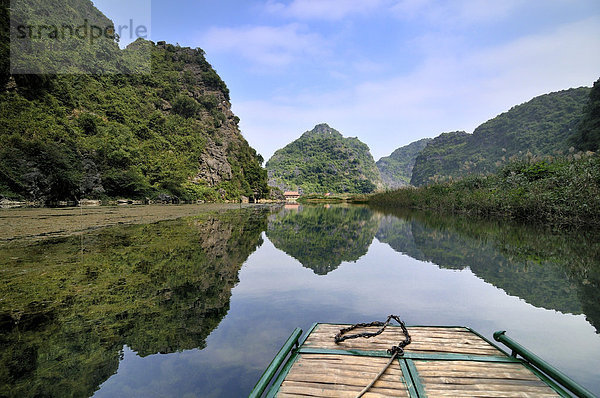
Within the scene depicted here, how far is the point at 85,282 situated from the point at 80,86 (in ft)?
138

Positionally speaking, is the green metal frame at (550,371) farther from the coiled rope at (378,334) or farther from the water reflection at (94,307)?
the water reflection at (94,307)

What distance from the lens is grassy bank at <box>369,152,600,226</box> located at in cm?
1260

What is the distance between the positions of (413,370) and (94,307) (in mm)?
4557

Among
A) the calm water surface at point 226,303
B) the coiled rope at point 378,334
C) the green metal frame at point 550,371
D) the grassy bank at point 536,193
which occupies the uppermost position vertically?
the grassy bank at point 536,193

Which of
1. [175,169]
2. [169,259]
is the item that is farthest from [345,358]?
[175,169]

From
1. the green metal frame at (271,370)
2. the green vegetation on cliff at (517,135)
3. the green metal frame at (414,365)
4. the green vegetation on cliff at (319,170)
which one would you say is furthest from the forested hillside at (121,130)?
the green vegetation on cliff at (319,170)

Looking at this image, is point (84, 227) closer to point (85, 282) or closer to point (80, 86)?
point (85, 282)

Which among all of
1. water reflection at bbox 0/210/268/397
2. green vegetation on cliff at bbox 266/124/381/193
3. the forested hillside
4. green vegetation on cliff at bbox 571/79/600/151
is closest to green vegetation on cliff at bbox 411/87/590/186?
green vegetation on cliff at bbox 571/79/600/151

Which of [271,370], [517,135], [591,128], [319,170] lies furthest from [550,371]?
[319,170]

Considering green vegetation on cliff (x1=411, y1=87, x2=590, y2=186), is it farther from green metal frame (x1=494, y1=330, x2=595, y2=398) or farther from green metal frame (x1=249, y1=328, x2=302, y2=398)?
green metal frame (x1=249, y1=328, x2=302, y2=398)

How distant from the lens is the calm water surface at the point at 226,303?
289 centimetres

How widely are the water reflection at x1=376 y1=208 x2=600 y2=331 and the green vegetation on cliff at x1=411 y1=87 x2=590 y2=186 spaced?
5875cm

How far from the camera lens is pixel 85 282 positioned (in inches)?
210

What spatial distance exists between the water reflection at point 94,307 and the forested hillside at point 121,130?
19778 mm
